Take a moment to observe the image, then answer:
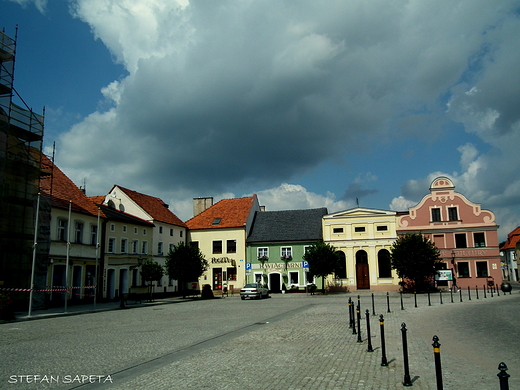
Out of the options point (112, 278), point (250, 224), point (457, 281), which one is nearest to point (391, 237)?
point (457, 281)

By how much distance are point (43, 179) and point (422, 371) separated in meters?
30.8

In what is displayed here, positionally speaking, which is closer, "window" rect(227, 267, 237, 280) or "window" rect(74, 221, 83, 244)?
"window" rect(74, 221, 83, 244)

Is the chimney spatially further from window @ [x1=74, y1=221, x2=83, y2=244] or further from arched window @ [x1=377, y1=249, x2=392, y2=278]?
window @ [x1=74, y1=221, x2=83, y2=244]

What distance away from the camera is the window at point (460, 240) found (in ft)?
152

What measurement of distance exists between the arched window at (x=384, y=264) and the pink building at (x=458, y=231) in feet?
9.59

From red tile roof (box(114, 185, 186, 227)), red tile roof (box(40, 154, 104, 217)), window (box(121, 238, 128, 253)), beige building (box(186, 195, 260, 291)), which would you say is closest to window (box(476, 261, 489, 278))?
beige building (box(186, 195, 260, 291))

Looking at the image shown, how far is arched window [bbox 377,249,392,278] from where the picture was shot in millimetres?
47531

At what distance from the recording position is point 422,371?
9008 millimetres

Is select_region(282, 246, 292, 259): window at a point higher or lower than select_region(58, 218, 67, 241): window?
lower

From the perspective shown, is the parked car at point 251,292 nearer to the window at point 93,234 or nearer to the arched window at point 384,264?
the window at point 93,234

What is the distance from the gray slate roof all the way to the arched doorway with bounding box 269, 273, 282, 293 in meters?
4.14

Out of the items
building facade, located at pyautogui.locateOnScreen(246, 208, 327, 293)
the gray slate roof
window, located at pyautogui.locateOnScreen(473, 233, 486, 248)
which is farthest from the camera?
the gray slate roof

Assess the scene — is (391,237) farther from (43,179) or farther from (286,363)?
(286,363)

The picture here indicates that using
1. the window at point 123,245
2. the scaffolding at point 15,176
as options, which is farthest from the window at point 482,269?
the scaffolding at point 15,176
